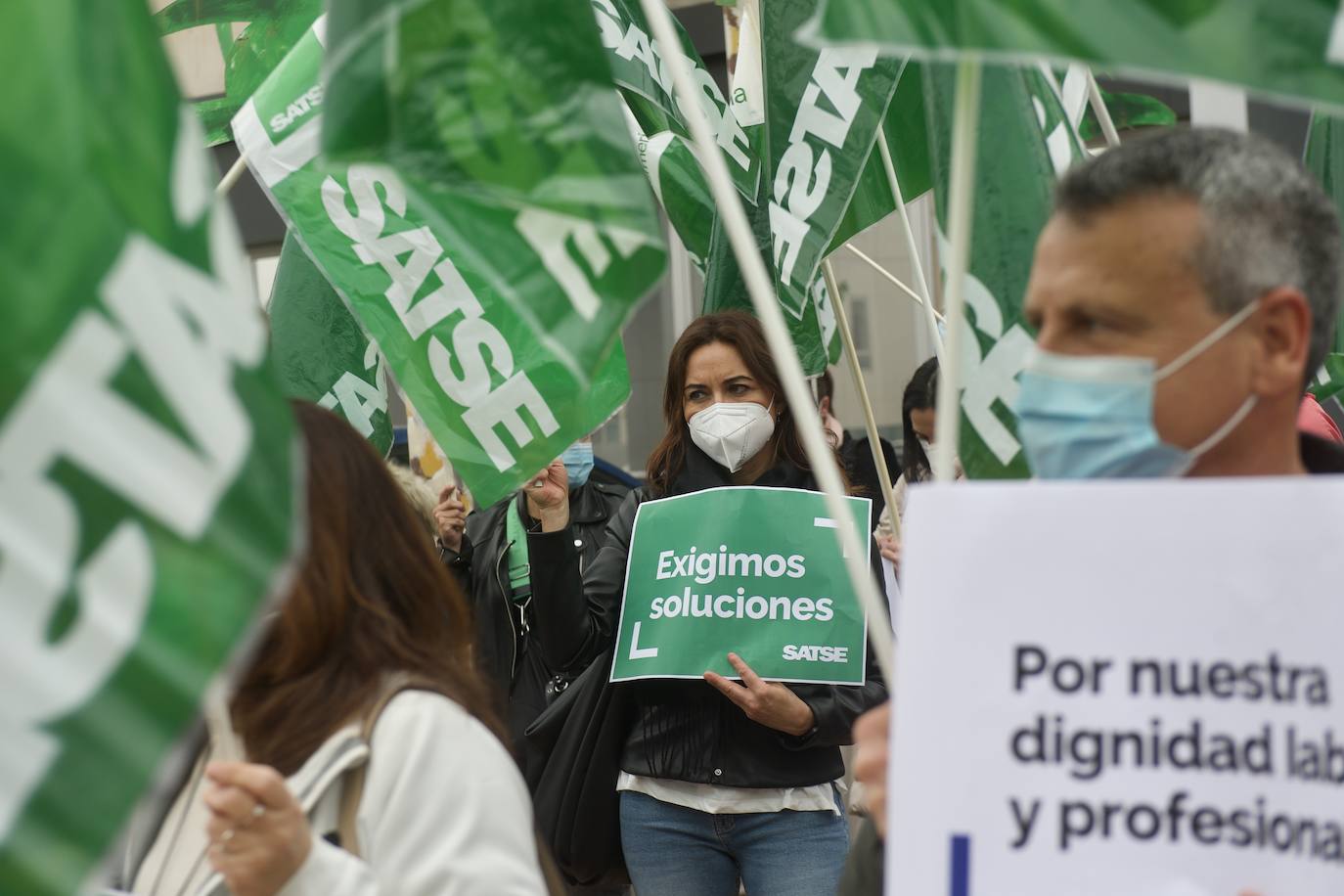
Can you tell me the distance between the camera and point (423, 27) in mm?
2002

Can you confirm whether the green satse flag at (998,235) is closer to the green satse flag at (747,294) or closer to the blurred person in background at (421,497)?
the green satse flag at (747,294)

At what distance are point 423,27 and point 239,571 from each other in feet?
2.73

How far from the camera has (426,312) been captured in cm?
362

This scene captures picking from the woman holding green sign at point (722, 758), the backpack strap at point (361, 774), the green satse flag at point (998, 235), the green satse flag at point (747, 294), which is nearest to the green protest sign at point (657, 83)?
the green satse flag at point (747, 294)

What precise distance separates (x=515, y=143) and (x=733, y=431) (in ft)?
7.23

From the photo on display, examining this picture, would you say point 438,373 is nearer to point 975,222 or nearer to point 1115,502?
point 975,222

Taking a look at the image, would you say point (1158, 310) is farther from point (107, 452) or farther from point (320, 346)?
point (320, 346)

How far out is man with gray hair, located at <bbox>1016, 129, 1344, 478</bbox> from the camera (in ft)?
6.08

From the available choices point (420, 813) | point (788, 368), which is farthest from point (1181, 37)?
point (420, 813)

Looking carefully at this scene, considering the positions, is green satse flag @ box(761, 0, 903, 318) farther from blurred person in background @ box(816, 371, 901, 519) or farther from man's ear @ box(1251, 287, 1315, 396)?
blurred person in background @ box(816, 371, 901, 519)

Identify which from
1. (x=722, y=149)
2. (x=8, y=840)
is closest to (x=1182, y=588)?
(x=8, y=840)

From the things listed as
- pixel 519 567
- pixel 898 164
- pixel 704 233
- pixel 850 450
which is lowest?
pixel 519 567

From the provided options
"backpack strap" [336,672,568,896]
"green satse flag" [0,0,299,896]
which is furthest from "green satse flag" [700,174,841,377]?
"green satse flag" [0,0,299,896]

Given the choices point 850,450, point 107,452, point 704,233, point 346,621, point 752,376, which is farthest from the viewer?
point 850,450
